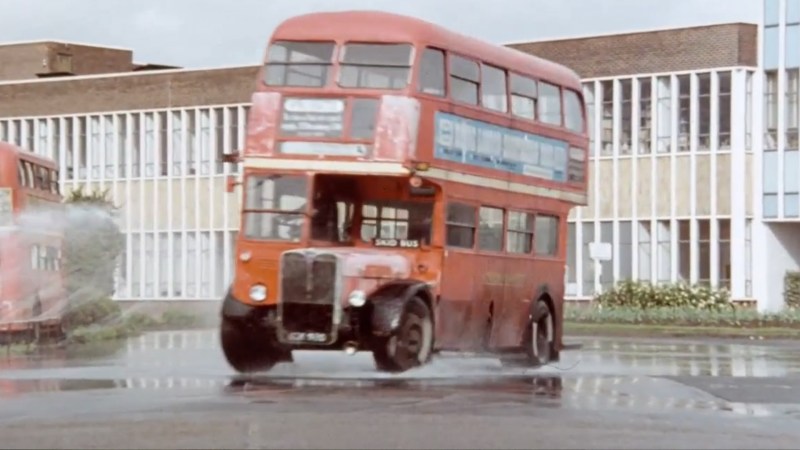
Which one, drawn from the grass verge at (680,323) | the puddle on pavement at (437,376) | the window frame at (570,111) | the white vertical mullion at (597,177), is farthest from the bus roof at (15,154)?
the white vertical mullion at (597,177)

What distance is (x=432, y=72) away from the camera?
2439 centimetres

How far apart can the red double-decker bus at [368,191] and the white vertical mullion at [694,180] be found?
1371 inches

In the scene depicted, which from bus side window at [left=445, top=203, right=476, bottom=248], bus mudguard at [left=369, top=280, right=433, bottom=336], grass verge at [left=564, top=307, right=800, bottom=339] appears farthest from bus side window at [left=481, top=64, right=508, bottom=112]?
grass verge at [left=564, top=307, right=800, bottom=339]

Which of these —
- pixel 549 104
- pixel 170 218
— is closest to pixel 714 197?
pixel 170 218

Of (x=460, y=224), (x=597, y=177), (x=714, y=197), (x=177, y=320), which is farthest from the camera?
(x=597, y=177)

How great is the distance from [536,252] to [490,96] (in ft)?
9.80

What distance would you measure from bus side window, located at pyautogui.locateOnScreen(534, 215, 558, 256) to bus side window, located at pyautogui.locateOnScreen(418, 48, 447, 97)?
3.81 meters

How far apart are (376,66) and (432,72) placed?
2.41 ft

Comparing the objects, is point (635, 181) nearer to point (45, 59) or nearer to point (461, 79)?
point (45, 59)

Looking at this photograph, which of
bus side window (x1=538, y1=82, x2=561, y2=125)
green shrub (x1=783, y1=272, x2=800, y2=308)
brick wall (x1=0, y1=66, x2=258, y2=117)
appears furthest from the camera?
brick wall (x1=0, y1=66, x2=258, y2=117)

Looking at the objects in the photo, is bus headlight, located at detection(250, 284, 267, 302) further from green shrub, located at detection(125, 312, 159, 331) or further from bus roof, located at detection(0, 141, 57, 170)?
green shrub, located at detection(125, 312, 159, 331)

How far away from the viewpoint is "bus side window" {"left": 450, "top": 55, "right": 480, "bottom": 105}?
81.2 ft

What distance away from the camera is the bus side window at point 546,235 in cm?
2777

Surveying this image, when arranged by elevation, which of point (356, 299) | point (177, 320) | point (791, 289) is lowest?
point (177, 320)
